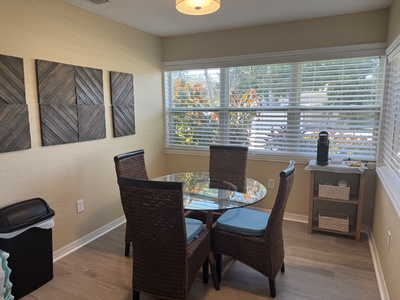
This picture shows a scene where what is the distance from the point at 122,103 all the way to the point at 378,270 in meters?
3.04

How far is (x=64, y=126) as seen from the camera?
8.77 feet

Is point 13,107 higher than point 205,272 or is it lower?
higher

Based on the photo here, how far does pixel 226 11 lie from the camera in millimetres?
2906

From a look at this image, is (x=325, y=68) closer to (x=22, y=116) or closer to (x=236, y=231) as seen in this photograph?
(x=236, y=231)

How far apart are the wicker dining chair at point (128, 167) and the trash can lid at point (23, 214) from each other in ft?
2.14

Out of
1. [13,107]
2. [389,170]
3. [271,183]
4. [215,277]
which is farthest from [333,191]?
[13,107]

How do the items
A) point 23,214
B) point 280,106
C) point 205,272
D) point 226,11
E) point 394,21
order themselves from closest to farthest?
point 23,214
point 205,272
point 394,21
point 226,11
point 280,106

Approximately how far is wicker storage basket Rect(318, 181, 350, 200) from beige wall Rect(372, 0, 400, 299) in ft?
1.00

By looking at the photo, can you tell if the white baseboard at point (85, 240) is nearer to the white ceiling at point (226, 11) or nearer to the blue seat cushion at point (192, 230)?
the blue seat cushion at point (192, 230)

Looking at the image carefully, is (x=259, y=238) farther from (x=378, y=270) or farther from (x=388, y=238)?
(x=378, y=270)

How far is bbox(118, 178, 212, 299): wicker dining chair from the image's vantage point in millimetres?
1697

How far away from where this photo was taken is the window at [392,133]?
7.14ft

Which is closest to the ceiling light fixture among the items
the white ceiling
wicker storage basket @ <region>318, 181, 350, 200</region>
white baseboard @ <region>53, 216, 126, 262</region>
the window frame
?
the white ceiling

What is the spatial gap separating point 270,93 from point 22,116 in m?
2.64
